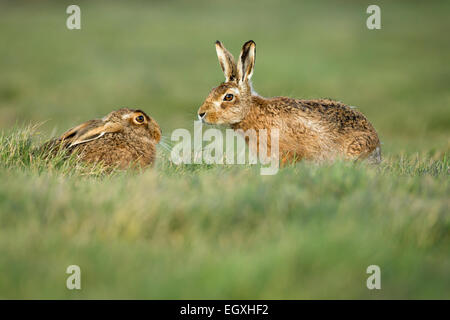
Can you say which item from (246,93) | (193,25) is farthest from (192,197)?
(193,25)

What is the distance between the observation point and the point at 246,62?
7738 mm

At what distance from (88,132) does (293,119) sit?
2.80 metres

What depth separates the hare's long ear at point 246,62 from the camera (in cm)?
761

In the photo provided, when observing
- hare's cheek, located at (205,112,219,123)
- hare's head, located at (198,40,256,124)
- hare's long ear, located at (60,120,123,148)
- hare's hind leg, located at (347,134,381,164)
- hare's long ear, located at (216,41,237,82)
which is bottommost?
hare's hind leg, located at (347,134,381,164)

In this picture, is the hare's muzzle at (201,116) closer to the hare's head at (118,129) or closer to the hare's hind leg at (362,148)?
the hare's head at (118,129)

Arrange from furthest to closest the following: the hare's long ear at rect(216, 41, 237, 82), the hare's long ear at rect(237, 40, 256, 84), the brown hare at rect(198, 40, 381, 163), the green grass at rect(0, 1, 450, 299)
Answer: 1. the hare's long ear at rect(216, 41, 237, 82)
2. the hare's long ear at rect(237, 40, 256, 84)
3. the brown hare at rect(198, 40, 381, 163)
4. the green grass at rect(0, 1, 450, 299)

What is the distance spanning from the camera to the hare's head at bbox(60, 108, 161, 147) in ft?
22.9

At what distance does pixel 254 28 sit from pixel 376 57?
9.78 metres

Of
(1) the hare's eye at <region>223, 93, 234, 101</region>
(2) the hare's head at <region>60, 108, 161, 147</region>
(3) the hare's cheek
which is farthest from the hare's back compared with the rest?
(2) the hare's head at <region>60, 108, 161, 147</region>

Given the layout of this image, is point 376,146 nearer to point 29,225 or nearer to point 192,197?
point 192,197

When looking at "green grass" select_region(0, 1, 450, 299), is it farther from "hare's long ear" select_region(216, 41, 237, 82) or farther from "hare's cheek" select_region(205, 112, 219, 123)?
"hare's long ear" select_region(216, 41, 237, 82)

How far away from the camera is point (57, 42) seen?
101 feet

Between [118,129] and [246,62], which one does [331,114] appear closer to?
[246,62]

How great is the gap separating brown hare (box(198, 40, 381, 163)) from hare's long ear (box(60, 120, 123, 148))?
131 centimetres
